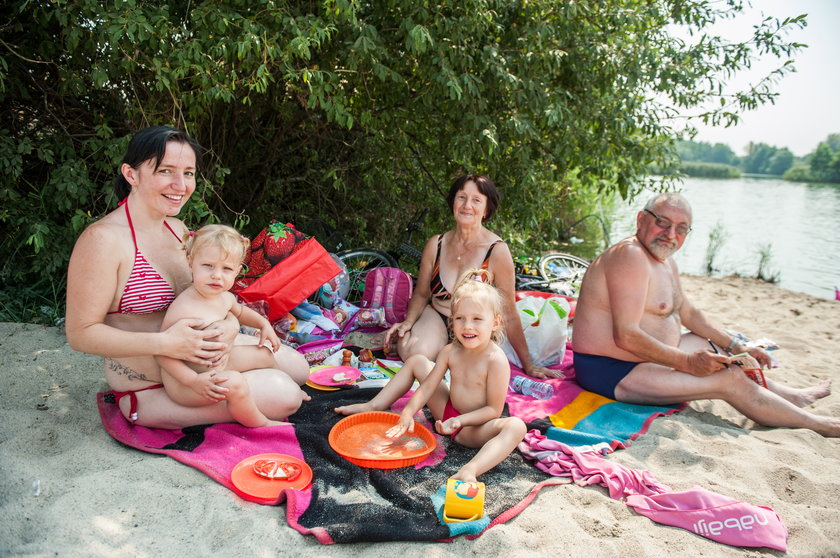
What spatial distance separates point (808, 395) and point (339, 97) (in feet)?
12.9

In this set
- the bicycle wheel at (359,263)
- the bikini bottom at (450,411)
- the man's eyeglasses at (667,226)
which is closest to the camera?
the bikini bottom at (450,411)

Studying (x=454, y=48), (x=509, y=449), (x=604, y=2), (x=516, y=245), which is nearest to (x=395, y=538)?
(x=509, y=449)

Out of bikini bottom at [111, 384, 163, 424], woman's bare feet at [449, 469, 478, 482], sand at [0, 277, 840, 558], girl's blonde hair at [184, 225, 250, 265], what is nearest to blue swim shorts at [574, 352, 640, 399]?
sand at [0, 277, 840, 558]

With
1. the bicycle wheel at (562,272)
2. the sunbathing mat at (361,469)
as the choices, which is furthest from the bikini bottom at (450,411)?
the bicycle wheel at (562,272)

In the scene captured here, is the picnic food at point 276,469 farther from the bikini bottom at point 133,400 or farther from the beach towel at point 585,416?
the beach towel at point 585,416

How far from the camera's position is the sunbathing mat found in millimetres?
2160

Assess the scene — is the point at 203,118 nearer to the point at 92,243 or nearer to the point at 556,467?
the point at 92,243

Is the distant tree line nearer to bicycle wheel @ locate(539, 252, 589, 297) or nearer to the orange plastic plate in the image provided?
bicycle wheel @ locate(539, 252, 589, 297)

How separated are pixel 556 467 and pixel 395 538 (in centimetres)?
97

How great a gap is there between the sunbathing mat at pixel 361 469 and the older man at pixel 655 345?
265 millimetres

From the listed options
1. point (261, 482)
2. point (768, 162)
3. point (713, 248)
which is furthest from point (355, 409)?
point (768, 162)

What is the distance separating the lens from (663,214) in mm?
3457

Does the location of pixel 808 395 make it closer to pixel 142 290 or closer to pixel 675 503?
pixel 675 503

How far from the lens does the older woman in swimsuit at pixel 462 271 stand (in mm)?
3959
